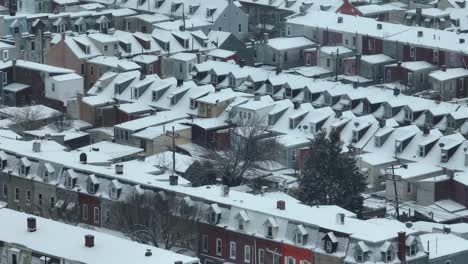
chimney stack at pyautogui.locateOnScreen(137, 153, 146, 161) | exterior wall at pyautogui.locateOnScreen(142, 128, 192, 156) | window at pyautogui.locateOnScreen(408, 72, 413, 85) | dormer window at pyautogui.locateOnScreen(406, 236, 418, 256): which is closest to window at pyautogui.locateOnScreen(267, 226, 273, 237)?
dormer window at pyautogui.locateOnScreen(406, 236, 418, 256)

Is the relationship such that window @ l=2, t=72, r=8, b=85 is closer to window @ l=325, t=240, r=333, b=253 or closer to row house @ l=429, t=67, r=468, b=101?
row house @ l=429, t=67, r=468, b=101

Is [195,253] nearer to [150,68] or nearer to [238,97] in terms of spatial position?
[238,97]

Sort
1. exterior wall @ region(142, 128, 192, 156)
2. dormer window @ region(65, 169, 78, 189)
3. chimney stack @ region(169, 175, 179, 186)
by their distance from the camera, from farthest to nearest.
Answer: exterior wall @ region(142, 128, 192, 156) → dormer window @ region(65, 169, 78, 189) → chimney stack @ region(169, 175, 179, 186)

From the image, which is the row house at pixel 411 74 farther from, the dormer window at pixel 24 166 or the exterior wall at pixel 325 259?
the exterior wall at pixel 325 259

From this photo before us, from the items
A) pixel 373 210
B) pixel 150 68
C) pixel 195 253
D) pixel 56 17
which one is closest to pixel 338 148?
pixel 373 210

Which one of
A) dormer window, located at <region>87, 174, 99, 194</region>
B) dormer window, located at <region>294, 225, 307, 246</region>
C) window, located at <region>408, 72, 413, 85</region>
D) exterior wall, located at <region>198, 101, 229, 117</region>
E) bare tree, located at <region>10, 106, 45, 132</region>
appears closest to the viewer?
dormer window, located at <region>294, 225, 307, 246</region>

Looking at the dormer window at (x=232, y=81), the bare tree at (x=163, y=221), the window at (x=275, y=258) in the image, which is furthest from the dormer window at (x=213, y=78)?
the window at (x=275, y=258)

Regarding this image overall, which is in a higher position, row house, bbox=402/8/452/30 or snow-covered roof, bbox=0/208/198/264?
snow-covered roof, bbox=0/208/198/264

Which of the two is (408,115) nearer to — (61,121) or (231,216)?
(61,121)
